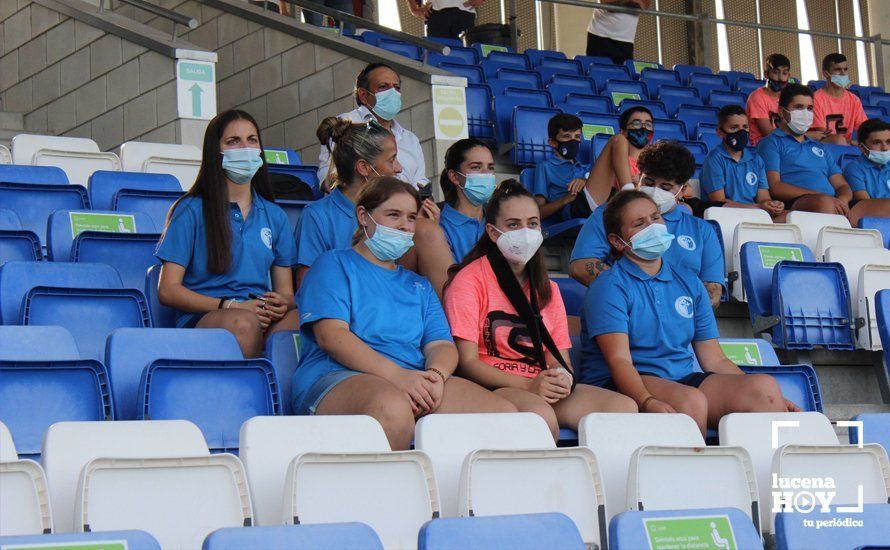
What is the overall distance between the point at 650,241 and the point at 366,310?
1091mm

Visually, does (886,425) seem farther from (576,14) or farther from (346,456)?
(576,14)

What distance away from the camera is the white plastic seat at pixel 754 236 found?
18.7 ft

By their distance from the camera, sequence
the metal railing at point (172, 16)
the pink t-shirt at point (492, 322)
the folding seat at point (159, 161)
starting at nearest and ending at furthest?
the pink t-shirt at point (492, 322), the folding seat at point (159, 161), the metal railing at point (172, 16)

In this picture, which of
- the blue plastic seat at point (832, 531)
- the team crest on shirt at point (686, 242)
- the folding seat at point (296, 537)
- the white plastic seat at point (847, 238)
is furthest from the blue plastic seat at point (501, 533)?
the white plastic seat at point (847, 238)

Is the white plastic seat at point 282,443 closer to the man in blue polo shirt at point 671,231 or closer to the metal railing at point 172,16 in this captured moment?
the man in blue polo shirt at point 671,231

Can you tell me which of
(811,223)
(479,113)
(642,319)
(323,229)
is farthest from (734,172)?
(323,229)

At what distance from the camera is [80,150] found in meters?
5.95

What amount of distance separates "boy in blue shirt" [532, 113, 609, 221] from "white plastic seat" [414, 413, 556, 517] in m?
3.04

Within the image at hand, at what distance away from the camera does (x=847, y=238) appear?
20.5 feet

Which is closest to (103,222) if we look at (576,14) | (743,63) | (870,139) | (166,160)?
(166,160)

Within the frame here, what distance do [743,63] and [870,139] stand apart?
8.54m

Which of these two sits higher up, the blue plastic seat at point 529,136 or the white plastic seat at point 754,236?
the blue plastic seat at point 529,136

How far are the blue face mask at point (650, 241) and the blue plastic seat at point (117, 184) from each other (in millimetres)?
2067

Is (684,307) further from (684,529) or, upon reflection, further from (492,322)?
(684,529)
